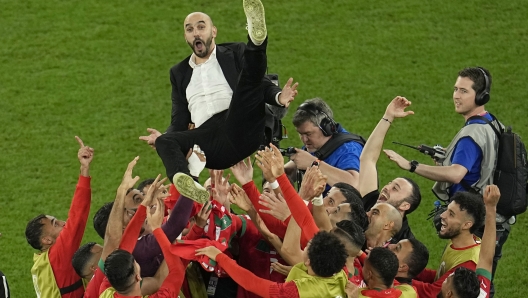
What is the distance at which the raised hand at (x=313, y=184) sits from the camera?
591 centimetres

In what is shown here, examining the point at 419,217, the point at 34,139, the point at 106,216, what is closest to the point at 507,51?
Answer: the point at 419,217

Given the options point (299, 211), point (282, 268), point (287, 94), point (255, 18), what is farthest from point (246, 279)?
point (255, 18)

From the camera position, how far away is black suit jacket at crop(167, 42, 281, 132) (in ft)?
22.1

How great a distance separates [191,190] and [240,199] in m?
0.53

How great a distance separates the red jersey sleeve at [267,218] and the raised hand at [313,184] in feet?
0.83

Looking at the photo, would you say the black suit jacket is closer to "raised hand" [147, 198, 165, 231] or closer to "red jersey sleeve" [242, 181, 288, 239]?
"red jersey sleeve" [242, 181, 288, 239]

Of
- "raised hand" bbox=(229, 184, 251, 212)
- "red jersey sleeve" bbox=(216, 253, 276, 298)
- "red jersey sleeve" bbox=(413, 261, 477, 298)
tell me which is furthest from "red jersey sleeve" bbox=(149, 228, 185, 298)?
"red jersey sleeve" bbox=(413, 261, 477, 298)

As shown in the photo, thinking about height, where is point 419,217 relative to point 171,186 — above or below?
below

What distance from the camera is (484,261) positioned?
6.09 m

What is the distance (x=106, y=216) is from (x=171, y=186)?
568 millimetres

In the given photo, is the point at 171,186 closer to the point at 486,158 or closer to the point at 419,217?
the point at 486,158

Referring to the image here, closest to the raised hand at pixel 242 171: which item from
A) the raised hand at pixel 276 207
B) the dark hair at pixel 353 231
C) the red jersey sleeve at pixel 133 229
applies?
the raised hand at pixel 276 207

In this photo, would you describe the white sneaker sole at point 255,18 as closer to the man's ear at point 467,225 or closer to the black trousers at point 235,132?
the black trousers at point 235,132

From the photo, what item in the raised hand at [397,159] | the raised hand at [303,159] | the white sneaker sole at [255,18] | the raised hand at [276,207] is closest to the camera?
the white sneaker sole at [255,18]
